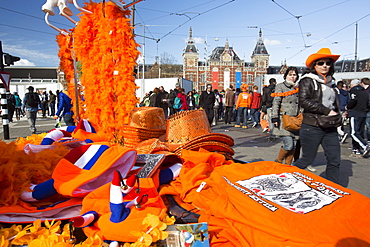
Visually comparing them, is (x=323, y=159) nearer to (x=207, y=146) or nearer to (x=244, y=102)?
(x=207, y=146)

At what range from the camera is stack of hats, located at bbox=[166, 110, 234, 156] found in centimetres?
259

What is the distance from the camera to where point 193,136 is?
9.27ft

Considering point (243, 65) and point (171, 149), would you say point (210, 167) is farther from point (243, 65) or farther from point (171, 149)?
point (243, 65)

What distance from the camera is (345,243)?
4.40 ft

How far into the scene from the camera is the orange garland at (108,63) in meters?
3.46

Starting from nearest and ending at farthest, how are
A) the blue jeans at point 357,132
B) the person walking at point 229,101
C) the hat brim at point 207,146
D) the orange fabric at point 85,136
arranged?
the hat brim at point 207,146 → the orange fabric at point 85,136 → the blue jeans at point 357,132 → the person walking at point 229,101

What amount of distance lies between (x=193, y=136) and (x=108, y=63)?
163cm

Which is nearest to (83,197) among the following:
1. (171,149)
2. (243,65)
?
(171,149)

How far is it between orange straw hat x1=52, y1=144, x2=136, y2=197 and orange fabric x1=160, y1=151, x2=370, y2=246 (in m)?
0.44

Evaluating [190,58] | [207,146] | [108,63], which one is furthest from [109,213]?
[190,58]

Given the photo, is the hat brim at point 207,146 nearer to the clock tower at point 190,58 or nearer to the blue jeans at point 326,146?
the blue jeans at point 326,146

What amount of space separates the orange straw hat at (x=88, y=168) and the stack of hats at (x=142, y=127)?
1132mm

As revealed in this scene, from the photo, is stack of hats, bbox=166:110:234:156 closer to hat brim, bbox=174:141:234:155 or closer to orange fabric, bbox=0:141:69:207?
hat brim, bbox=174:141:234:155

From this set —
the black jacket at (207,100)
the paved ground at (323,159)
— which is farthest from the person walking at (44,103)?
the paved ground at (323,159)
